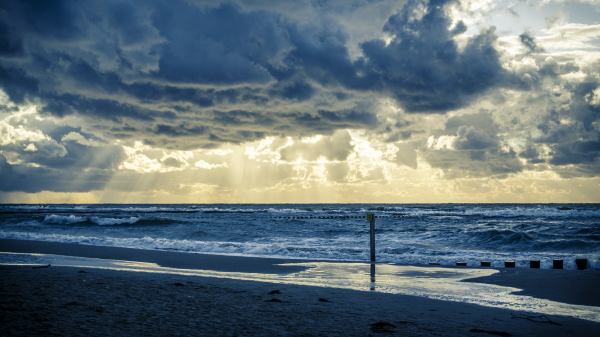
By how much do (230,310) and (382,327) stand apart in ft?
8.56

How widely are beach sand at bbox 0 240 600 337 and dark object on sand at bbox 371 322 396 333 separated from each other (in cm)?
2

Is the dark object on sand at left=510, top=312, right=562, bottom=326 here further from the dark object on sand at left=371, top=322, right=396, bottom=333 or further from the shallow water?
the dark object on sand at left=371, top=322, right=396, bottom=333

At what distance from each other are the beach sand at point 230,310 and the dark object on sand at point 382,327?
0.02m

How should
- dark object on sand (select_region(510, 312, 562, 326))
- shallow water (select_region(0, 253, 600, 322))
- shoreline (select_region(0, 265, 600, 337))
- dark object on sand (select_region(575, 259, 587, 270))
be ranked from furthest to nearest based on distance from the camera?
dark object on sand (select_region(575, 259, 587, 270)) → shallow water (select_region(0, 253, 600, 322)) → dark object on sand (select_region(510, 312, 562, 326)) → shoreline (select_region(0, 265, 600, 337))

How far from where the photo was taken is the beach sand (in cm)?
548

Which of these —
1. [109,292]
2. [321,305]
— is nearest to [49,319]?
[109,292]

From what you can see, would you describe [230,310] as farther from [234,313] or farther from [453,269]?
[453,269]

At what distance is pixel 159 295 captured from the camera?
7.92 meters

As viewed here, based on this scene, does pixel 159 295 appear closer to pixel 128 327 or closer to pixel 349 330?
pixel 128 327

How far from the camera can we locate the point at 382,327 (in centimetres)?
585

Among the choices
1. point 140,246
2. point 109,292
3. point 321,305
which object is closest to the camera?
point 321,305

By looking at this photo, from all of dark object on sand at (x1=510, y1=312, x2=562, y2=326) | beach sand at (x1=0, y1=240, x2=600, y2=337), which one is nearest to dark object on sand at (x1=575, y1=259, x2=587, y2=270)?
beach sand at (x1=0, y1=240, x2=600, y2=337)

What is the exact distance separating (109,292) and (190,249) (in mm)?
13772

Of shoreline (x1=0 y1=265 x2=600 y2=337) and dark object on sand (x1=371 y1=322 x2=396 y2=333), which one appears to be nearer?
shoreline (x1=0 y1=265 x2=600 y2=337)
